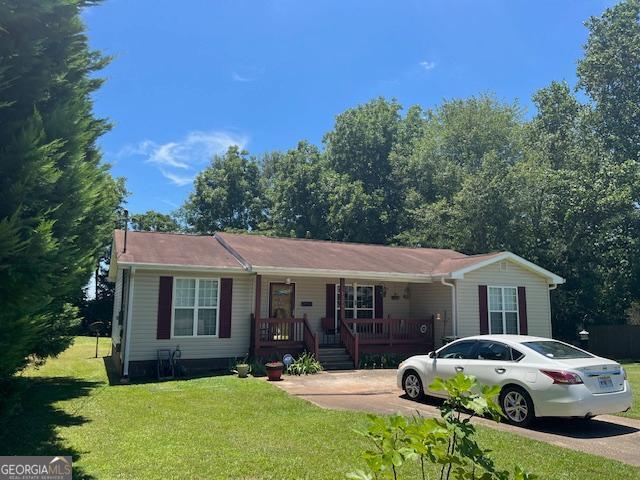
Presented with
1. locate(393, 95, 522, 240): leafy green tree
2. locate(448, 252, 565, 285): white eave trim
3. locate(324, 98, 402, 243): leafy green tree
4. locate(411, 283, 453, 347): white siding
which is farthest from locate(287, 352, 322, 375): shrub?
locate(324, 98, 402, 243): leafy green tree

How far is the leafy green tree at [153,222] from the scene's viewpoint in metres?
40.1

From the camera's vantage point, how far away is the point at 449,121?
35062mm

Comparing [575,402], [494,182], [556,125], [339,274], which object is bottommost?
[575,402]

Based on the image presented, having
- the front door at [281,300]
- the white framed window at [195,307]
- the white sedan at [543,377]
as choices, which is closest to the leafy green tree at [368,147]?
the front door at [281,300]

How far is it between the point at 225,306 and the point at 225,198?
2826 centimetres

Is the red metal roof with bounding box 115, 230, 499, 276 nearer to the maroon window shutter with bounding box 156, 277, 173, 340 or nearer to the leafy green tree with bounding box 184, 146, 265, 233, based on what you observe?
the maroon window shutter with bounding box 156, 277, 173, 340

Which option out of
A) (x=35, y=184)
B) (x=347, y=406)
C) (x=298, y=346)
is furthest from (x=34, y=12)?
(x=298, y=346)

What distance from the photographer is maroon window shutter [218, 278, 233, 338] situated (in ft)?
46.9

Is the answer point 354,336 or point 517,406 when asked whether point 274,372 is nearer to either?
point 354,336

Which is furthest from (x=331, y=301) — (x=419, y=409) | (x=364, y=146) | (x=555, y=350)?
(x=364, y=146)

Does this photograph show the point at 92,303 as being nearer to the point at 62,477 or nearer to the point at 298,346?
the point at 298,346

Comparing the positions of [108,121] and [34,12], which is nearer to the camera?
[34,12]

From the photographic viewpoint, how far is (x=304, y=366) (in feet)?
45.0

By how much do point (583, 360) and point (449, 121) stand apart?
29654 mm
